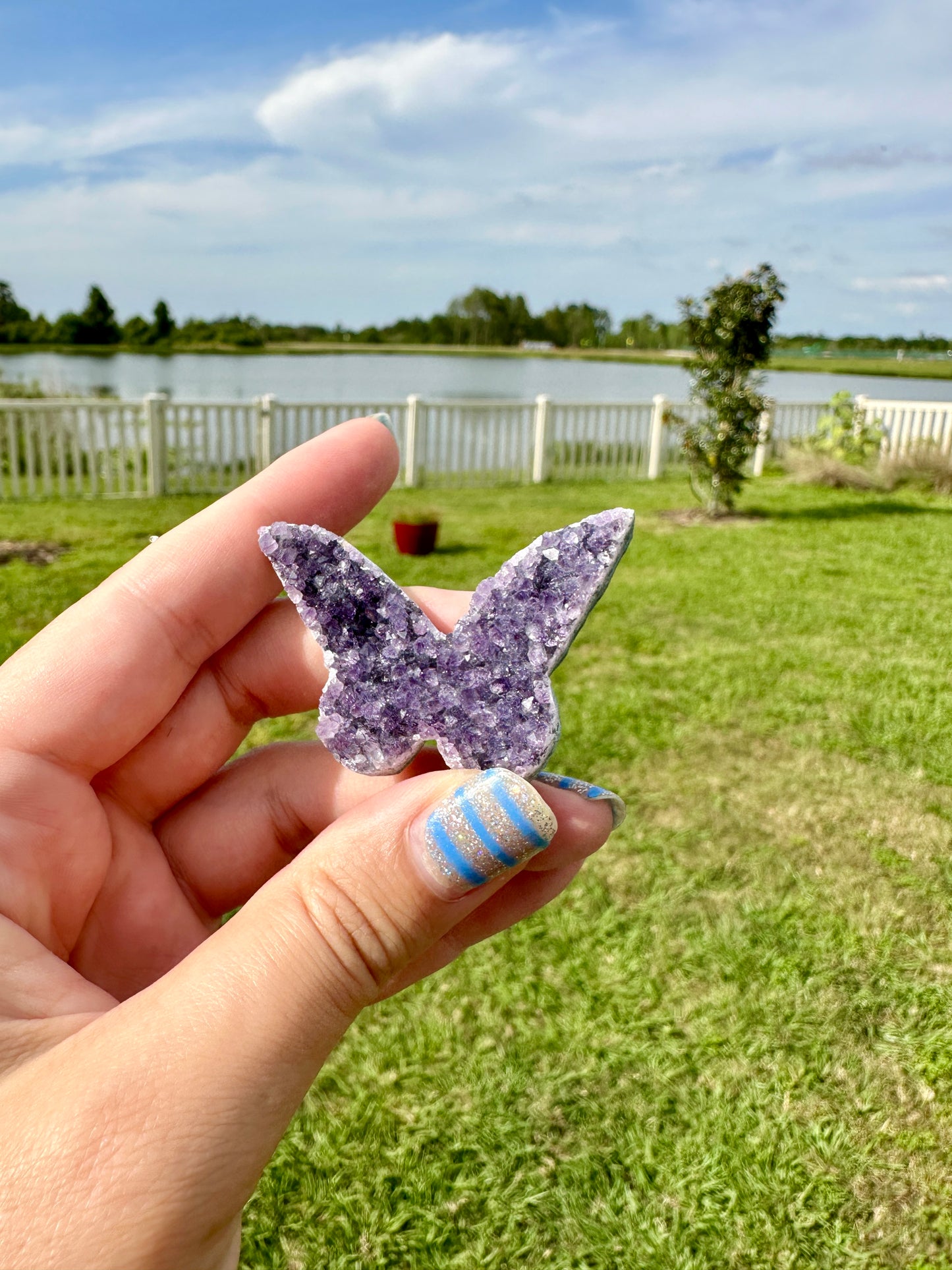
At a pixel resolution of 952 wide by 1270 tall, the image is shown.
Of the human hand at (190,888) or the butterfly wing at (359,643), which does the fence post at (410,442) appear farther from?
the butterfly wing at (359,643)

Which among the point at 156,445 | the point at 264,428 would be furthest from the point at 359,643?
the point at 264,428

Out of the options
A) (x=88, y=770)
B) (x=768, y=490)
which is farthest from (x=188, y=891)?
(x=768, y=490)

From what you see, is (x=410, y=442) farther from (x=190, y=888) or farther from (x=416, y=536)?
(x=190, y=888)

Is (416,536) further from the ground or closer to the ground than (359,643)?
closer to the ground

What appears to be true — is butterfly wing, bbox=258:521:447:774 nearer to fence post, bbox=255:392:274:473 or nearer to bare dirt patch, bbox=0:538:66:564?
bare dirt patch, bbox=0:538:66:564

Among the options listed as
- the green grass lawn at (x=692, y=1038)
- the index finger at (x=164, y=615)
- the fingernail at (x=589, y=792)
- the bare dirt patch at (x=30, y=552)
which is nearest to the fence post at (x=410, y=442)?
the bare dirt patch at (x=30, y=552)

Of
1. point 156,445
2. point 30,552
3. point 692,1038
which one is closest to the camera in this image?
point 692,1038
